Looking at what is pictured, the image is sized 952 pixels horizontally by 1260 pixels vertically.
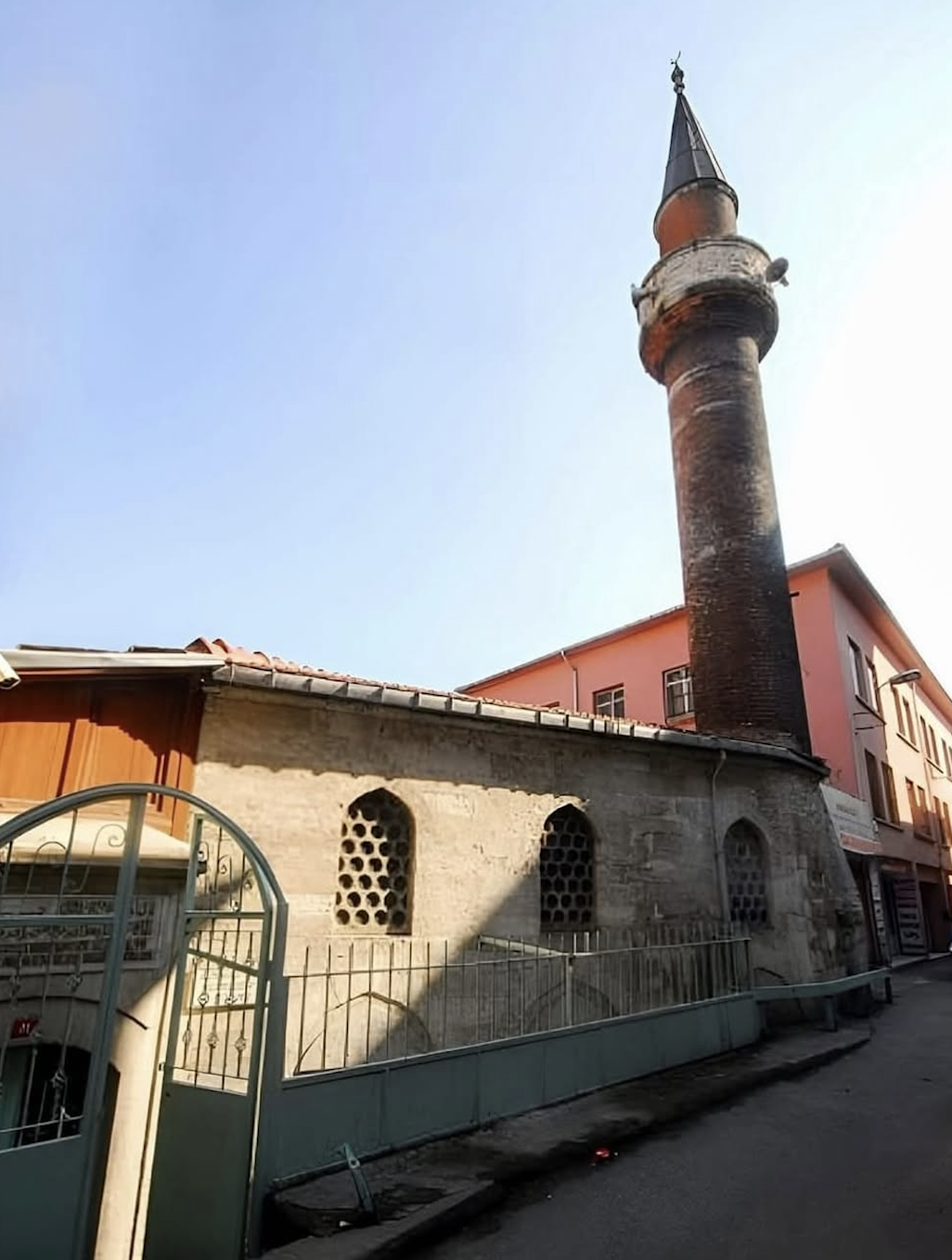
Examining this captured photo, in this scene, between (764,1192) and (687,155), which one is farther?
(687,155)

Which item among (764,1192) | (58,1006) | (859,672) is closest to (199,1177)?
(58,1006)

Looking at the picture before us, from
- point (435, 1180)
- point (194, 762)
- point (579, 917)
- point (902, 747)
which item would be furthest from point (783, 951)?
point (902, 747)

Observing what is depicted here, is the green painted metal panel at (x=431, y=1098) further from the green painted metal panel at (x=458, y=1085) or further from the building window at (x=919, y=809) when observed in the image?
the building window at (x=919, y=809)

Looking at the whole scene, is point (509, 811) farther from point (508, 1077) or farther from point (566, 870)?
point (508, 1077)

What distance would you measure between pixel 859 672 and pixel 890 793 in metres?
3.08

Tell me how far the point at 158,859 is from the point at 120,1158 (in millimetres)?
1889

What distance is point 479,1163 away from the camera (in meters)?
4.46

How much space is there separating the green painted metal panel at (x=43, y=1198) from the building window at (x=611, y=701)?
56.6 feet

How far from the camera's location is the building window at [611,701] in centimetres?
2000

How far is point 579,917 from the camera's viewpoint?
311 inches

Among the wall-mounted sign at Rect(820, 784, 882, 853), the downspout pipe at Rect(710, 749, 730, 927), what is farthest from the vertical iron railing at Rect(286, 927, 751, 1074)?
the wall-mounted sign at Rect(820, 784, 882, 853)

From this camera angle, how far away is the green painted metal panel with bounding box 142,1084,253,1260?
3.57 m

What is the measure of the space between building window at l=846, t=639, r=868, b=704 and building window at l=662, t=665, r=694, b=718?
3509 millimetres

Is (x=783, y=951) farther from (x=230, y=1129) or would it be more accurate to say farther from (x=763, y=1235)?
(x=230, y=1129)
